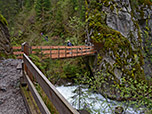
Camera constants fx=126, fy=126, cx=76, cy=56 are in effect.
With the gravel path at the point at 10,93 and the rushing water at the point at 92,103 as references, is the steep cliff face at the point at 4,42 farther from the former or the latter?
the rushing water at the point at 92,103

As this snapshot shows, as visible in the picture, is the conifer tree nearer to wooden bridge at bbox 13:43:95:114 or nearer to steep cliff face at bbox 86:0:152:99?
steep cliff face at bbox 86:0:152:99

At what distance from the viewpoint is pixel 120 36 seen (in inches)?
434

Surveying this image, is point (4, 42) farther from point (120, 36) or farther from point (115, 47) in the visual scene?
point (120, 36)

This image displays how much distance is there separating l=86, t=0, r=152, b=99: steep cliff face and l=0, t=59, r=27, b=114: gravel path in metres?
6.37

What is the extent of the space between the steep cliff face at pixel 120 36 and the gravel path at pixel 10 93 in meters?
6.37

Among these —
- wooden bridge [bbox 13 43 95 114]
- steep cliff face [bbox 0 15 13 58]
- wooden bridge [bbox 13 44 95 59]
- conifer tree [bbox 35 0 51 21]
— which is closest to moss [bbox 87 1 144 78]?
wooden bridge [bbox 13 44 95 59]

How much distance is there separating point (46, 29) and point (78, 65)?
10410 millimetres

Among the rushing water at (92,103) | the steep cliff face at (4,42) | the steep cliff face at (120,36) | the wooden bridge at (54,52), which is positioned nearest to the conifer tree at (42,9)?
the steep cliff face at (120,36)

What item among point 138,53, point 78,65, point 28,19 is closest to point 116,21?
point 138,53

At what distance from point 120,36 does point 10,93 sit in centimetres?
992

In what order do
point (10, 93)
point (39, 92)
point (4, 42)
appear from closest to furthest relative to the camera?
point (39, 92), point (10, 93), point (4, 42)

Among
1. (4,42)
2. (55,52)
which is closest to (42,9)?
(55,52)

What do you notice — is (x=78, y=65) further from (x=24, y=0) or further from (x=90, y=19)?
(x=24, y=0)

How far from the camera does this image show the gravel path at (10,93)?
2.67 meters
